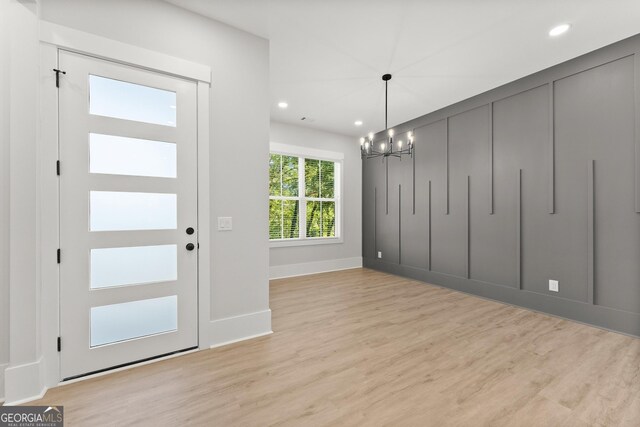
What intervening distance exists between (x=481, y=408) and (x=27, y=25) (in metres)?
3.89

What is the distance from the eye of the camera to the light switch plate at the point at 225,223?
8.46 feet

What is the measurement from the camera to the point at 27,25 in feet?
5.92

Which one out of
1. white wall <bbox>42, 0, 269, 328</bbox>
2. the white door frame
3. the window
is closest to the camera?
the white door frame

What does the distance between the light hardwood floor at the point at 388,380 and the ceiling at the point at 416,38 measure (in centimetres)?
305

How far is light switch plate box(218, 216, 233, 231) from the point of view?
2578 mm

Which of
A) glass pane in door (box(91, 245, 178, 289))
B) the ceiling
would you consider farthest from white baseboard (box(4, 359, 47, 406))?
the ceiling

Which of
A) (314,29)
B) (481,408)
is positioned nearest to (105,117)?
(314,29)

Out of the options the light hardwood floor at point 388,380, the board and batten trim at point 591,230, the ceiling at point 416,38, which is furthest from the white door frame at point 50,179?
the board and batten trim at point 591,230

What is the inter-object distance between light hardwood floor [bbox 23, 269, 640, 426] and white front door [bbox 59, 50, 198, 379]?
29 centimetres

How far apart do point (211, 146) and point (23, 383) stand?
6.94ft

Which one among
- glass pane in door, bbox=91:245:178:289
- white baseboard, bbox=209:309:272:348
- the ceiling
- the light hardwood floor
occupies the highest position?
the ceiling

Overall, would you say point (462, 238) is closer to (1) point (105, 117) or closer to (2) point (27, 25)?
(1) point (105, 117)

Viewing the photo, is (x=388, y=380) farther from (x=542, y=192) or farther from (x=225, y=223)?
(x=542, y=192)

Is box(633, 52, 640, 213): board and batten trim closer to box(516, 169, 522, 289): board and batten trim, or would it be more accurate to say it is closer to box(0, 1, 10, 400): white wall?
box(516, 169, 522, 289): board and batten trim
